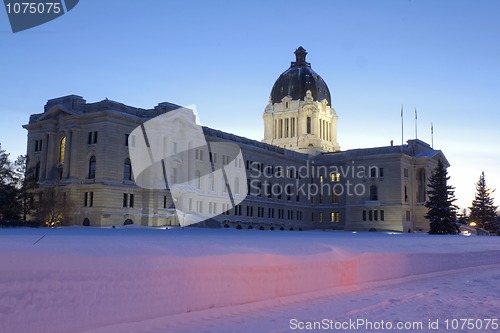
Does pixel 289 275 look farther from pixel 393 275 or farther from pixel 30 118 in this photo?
pixel 30 118

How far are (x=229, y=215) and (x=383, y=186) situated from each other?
94.3 feet

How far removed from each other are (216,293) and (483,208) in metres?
93.5

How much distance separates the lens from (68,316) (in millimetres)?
8125

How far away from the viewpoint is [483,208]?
308ft

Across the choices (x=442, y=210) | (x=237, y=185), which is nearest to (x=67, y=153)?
(x=237, y=185)

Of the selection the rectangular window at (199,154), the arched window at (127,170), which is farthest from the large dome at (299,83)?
the arched window at (127,170)

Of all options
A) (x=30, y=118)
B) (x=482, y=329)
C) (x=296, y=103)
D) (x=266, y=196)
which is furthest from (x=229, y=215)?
(x=482, y=329)

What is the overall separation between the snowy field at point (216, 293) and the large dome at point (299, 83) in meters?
99.2

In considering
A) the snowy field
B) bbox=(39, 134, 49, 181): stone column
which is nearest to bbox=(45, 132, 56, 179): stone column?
bbox=(39, 134, 49, 181): stone column

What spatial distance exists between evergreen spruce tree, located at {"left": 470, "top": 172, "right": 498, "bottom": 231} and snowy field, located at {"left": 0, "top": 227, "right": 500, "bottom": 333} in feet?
279

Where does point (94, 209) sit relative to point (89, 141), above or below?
below

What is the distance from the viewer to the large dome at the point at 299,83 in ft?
367

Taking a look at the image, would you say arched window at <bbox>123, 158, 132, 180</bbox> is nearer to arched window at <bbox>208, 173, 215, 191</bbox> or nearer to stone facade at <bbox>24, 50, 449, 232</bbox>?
stone facade at <bbox>24, 50, 449, 232</bbox>

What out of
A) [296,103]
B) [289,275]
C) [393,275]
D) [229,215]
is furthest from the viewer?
[296,103]
